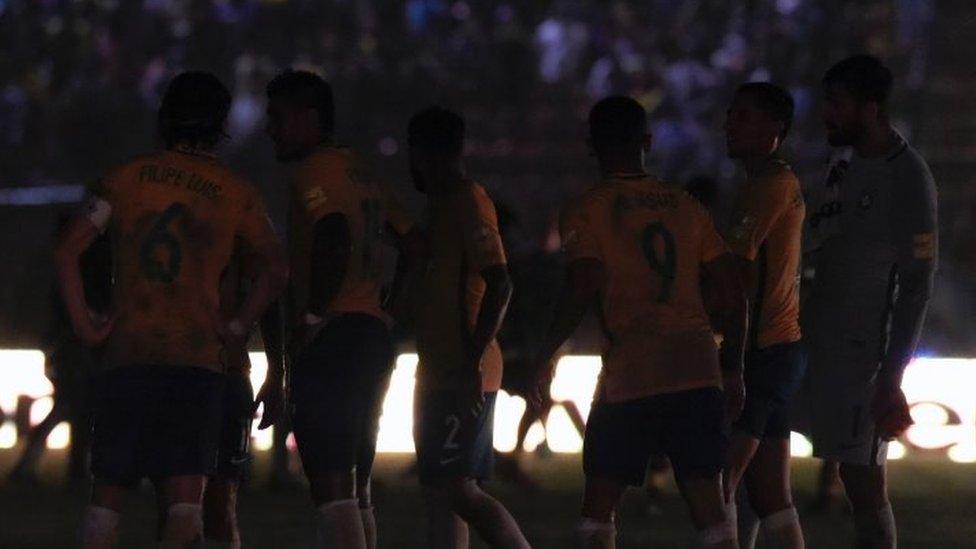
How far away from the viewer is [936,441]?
62.1 ft

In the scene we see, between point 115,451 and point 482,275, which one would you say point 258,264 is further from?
point 482,275

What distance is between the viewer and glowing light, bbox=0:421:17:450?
760 inches

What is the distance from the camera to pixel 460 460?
28.2 ft

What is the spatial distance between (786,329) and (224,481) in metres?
2.16

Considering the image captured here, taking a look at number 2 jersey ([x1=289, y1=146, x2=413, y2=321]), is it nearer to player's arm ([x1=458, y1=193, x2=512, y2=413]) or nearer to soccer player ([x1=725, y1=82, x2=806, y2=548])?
player's arm ([x1=458, y1=193, x2=512, y2=413])

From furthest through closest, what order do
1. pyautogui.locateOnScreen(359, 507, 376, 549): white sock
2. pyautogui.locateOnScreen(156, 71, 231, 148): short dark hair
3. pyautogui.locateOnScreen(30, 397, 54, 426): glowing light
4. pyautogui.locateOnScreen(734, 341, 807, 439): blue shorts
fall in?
pyautogui.locateOnScreen(30, 397, 54, 426): glowing light
pyautogui.locateOnScreen(359, 507, 376, 549): white sock
pyautogui.locateOnScreen(734, 341, 807, 439): blue shorts
pyautogui.locateOnScreen(156, 71, 231, 148): short dark hair

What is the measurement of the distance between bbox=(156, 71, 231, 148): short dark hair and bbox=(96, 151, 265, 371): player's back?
0.25 feet

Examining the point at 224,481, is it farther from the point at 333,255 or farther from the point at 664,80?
the point at 664,80

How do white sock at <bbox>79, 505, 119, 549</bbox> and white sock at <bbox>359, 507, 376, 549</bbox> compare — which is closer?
white sock at <bbox>79, 505, 119, 549</bbox>

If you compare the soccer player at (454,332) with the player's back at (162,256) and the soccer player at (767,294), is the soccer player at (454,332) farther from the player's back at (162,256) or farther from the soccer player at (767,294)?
the player's back at (162,256)

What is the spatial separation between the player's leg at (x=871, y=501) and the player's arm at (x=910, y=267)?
40 centimetres

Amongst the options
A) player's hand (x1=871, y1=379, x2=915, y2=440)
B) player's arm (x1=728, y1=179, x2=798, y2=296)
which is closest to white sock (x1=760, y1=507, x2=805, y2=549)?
player's hand (x1=871, y1=379, x2=915, y2=440)

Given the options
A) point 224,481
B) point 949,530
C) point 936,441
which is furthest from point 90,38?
point 224,481

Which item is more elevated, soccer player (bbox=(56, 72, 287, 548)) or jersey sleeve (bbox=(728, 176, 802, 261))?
jersey sleeve (bbox=(728, 176, 802, 261))
